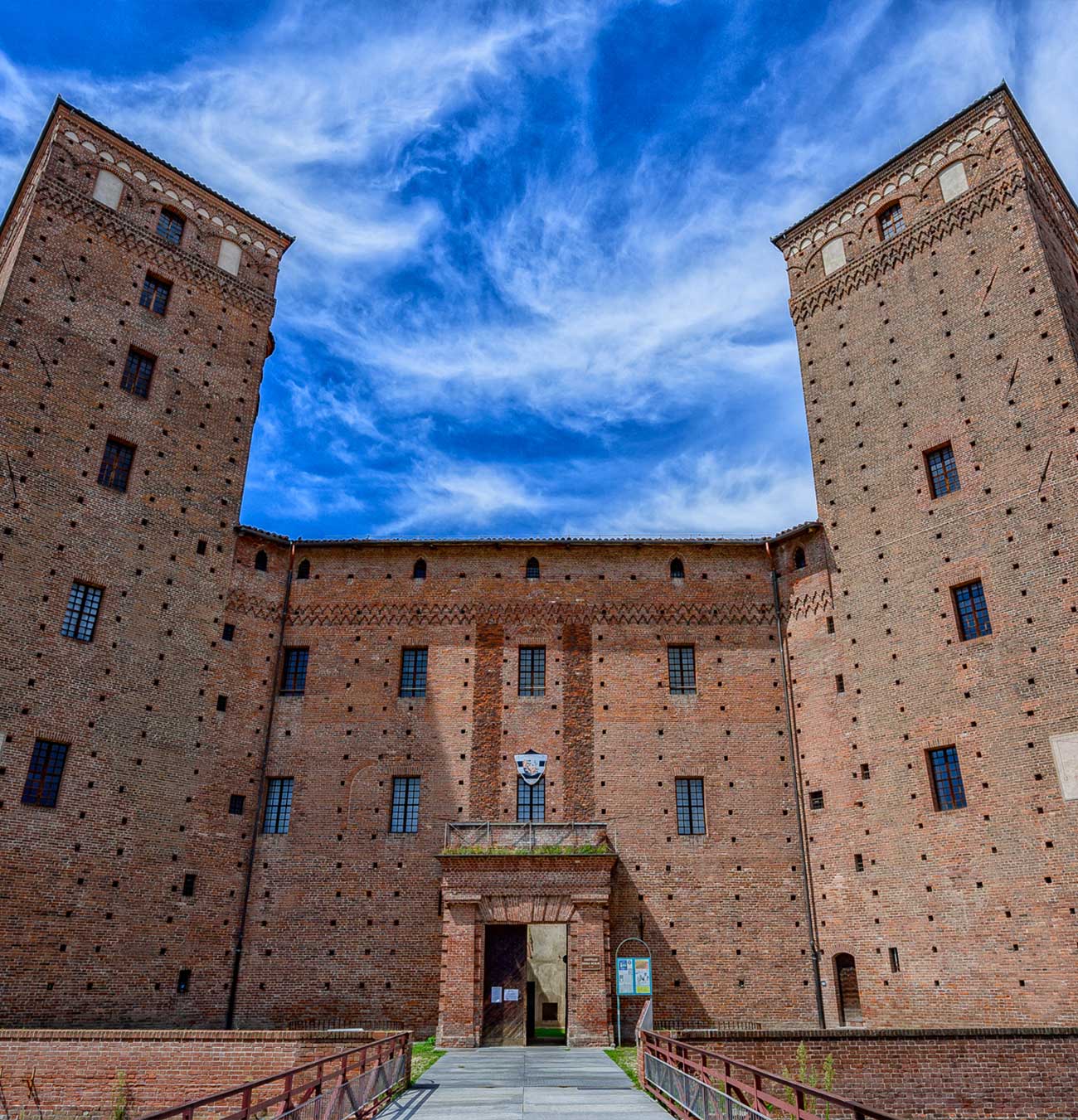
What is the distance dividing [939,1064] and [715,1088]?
791 centimetres

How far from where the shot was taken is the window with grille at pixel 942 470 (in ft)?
71.3

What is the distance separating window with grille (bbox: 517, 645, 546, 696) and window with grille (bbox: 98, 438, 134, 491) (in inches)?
440

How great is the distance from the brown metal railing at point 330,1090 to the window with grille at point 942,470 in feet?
55.1

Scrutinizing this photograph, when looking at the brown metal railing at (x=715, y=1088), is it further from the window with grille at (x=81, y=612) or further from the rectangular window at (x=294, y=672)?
the window with grille at (x=81, y=612)

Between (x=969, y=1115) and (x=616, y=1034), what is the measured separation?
25.3 ft

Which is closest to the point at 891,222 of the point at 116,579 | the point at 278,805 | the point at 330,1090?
the point at 116,579

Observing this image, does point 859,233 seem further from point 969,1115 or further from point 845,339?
point 969,1115

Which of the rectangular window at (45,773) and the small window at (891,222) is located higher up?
the small window at (891,222)

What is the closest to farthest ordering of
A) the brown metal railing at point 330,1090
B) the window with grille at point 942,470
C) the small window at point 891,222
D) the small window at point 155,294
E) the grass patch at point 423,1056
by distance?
the brown metal railing at point 330,1090 < the grass patch at point 423,1056 < the window with grille at point 942,470 < the small window at point 155,294 < the small window at point 891,222

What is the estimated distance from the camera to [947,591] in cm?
2081

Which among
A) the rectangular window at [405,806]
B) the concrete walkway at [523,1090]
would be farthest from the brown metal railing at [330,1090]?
the rectangular window at [405,806]

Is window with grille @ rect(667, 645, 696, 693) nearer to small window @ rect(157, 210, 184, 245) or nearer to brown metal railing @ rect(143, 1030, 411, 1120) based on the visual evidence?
brown metal railing @ rect(143, 1030, 411, 1120)

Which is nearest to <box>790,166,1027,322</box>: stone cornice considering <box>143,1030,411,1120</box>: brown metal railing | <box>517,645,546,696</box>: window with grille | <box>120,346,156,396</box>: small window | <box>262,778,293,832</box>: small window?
<box>517,645,546,696</box>: window with grille

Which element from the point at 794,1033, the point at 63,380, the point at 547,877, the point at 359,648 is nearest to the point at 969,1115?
the point at 794,1033
